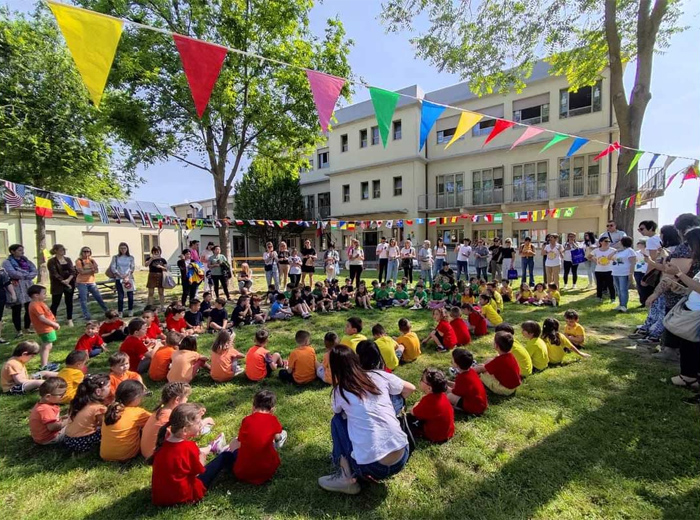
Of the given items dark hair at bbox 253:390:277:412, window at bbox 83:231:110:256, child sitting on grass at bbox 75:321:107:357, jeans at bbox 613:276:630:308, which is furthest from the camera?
window at bbox 83:231:110:256

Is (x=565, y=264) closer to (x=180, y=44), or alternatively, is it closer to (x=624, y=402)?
(x=624, y=402)

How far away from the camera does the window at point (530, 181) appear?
1977 cm

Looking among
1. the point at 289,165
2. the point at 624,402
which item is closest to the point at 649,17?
the point at 624,402

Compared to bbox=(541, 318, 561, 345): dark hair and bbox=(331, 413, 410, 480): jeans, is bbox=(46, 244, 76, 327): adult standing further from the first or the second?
bbox=(541, 318, 561, 345): dark hair

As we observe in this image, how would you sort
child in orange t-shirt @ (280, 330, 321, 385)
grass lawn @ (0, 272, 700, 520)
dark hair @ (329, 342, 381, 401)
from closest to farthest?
grass lawn @ (0, 272, 700, 520) < dark hair @ (329, 342, 381, 401) < child in orange t-shirt @ (280, 330, 321, 385)

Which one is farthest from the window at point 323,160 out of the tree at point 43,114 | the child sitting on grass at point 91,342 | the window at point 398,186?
the child sitting on grass at point 91,342

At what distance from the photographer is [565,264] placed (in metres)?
10.5

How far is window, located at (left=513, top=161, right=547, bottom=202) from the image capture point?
64.8ft

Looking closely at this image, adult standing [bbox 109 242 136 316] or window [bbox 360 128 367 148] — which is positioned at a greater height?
window [bbox 360 128 367 148]

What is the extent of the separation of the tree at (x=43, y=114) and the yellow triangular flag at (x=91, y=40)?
10280mm

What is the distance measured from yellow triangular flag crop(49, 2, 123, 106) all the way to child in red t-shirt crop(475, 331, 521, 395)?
4.88 m

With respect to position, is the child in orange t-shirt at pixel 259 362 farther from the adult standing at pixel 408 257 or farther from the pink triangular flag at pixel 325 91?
the adult standing at pixel 408 257

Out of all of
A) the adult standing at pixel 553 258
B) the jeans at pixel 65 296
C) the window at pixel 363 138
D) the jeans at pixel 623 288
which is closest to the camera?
the jeans at pixel 65 296

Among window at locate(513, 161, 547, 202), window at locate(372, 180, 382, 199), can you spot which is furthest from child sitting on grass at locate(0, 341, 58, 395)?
window at locate(372, 180, 382, 199)
